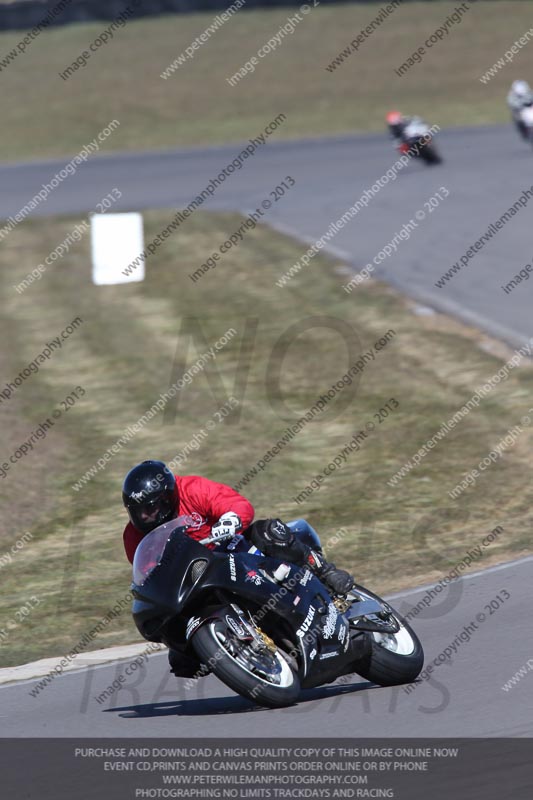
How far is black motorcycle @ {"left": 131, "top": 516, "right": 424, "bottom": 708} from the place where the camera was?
600 centimetres

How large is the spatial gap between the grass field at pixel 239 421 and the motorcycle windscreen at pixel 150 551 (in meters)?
2.03

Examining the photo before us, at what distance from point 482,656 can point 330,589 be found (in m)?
0.92

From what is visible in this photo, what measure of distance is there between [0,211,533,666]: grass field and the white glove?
1996 millimetres

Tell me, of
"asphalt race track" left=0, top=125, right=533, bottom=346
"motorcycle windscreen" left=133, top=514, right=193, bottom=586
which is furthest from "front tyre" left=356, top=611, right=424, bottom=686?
"asphalt race track" left=0, top=125, right=533, bottom=346

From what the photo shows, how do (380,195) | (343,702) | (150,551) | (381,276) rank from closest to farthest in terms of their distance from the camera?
(150,551)
(343,702)
(381,276)
(380,195)

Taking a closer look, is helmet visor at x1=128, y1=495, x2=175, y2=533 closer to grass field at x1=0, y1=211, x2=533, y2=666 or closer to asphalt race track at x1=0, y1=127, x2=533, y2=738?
asphalt race track at x1=0, y1=127, x2=533, y2=738

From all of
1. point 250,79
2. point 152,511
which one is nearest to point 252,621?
point 152,511

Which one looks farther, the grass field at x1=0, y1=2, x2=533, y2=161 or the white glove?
the grass field at x1=0, y1=2, x2=533, y2=161

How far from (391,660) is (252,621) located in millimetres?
830

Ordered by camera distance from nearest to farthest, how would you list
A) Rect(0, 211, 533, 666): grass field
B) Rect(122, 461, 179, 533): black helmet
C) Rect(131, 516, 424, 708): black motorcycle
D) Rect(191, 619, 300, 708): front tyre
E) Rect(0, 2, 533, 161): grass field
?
Rect(191, 619, 300, 708): front tyre → Rect(131, 516, 424, 708): black motorcycle → Rect(122, 461, 179, 533): black helmet → Rect(0, 211, 533, 666): grass field → Rect(0, 2, 533, 161): grass field

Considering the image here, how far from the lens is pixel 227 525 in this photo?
645 cm

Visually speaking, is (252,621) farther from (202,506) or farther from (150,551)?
(202,506)
